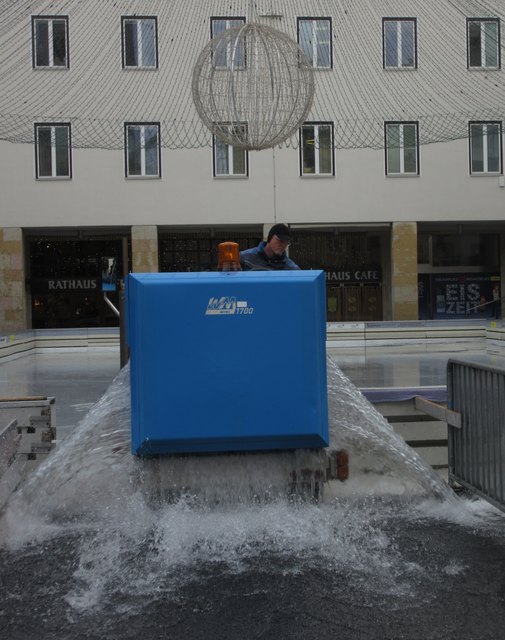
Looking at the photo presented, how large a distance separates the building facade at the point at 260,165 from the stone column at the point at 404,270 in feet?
0.14

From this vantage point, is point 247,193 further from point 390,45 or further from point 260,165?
point 390,45

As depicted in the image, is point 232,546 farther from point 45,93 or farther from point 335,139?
point 335,139

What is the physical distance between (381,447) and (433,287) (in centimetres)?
2289

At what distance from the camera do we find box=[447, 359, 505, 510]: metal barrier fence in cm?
368

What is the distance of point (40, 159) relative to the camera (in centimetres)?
2050

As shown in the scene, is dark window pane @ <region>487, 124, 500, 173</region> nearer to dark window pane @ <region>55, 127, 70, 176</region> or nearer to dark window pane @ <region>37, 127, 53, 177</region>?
dark window pane @ <region>55, 127, 70, 176</region>

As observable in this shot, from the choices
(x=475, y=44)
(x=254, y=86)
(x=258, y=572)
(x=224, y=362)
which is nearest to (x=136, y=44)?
(x=475, y=44)

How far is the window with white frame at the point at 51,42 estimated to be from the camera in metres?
11.0

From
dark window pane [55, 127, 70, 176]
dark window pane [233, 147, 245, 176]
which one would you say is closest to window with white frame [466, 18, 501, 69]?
dark window pane [233, 147, 245, 176]

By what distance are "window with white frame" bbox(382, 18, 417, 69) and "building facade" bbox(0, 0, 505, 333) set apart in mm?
61

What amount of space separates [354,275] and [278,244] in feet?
69.6

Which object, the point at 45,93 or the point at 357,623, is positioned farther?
the point at 45,93

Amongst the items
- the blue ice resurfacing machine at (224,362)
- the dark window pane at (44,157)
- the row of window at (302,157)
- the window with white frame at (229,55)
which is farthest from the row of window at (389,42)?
the dark window pane at (44,157)

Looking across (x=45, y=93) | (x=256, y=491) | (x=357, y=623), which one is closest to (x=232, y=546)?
(x=256, y=491)
